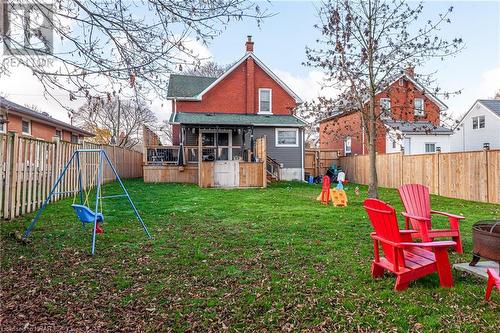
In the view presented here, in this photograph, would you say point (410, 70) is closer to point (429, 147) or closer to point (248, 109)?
point (248, 109)

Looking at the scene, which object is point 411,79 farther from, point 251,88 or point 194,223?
point 251,88

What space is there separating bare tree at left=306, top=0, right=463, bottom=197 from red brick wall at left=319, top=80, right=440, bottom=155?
1.79 ft

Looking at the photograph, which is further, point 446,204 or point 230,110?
point 230,110

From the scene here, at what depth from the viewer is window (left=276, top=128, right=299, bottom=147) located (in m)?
21.2

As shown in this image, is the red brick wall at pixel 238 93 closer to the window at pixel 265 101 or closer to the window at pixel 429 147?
the window at pixel 265 101

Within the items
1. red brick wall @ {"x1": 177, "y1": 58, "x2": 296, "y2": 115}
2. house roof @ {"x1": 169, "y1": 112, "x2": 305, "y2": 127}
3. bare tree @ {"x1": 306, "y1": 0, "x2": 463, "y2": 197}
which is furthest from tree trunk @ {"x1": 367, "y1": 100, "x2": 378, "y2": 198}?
red brick wall @ {"x1": 177, "y1": 58, "x2": 296, "y2": 115}

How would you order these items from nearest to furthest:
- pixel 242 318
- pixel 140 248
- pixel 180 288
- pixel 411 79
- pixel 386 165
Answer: pixel 242 318
pixel 180 288
pixel 140 248
pixel 411 79
pixel 386 165

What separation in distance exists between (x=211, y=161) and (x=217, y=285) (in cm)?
1308

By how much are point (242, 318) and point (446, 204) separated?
10238 mm

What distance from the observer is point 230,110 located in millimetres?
21359

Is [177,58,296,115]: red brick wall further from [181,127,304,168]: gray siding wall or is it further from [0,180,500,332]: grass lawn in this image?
[0,180,500,332]: grass lawn

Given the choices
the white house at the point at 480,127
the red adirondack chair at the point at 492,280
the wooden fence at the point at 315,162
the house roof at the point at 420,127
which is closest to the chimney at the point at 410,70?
the house roof at the point at 420,127

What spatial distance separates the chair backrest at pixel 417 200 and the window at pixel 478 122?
2763 centimetres

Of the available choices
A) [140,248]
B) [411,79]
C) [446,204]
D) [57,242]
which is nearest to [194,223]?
[140,248]
